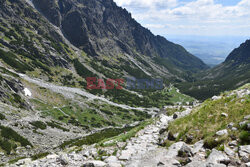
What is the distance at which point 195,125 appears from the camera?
16266 millimetres

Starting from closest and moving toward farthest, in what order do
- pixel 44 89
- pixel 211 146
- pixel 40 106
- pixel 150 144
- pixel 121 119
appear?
pixel 211 146 → pixel 150 144 → pixel 40 106 → pixel 44 89 → pixel 121 119

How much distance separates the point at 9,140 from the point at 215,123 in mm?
55722

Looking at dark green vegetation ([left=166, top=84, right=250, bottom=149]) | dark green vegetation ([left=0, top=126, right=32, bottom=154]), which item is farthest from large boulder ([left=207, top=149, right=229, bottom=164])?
dark green vegetation ([left=0, top=126, right=32, bottom=154])

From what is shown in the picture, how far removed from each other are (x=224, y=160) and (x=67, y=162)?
1282 cm

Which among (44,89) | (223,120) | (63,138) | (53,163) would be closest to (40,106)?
(44,89)

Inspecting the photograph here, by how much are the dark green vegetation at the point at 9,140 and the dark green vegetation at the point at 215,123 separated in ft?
156

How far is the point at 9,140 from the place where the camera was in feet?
164

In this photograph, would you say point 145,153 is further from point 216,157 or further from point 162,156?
point 216,157

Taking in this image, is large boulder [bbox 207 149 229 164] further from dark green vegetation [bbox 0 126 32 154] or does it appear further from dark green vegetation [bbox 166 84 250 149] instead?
dark green vegetation [bbox 0 126 32 154]

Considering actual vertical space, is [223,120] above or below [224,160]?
above

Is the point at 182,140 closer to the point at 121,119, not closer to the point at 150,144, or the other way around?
the point at 150,144

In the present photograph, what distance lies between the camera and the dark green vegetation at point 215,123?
12.5m

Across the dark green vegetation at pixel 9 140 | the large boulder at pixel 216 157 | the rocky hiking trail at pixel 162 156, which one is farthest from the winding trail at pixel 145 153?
the dark green vegetation at pixel 9 140


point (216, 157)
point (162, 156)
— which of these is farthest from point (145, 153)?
point (216, 157)
